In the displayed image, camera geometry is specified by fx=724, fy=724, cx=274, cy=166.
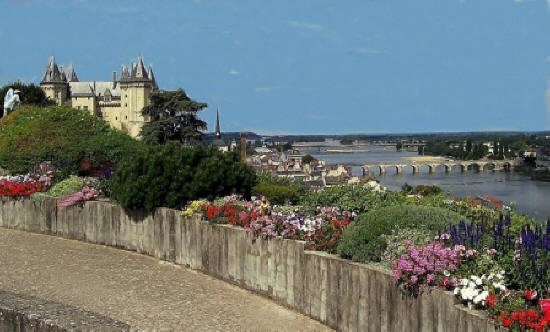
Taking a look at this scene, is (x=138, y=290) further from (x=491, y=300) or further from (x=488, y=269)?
(x=491, y=300)

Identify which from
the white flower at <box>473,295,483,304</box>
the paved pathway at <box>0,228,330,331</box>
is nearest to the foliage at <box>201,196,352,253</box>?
the paved pathway at <box>0,228,330,331</box>

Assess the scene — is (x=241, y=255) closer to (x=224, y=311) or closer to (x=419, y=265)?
(x=224, y=311)

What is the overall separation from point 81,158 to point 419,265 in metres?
11.6

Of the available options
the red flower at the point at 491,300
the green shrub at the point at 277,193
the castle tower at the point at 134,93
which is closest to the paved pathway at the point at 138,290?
the green shrub at the point at 277,193

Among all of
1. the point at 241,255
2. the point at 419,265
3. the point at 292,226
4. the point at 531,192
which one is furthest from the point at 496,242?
the point at 531,192

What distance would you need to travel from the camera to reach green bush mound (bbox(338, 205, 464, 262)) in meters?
8.00

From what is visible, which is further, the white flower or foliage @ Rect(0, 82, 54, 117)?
foliage @ Rect(0, 82, 54, 117)

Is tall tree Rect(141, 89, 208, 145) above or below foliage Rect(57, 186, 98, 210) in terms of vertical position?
above

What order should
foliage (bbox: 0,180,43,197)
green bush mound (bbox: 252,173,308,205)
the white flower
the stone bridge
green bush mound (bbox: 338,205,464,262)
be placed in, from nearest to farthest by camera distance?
1. the white flower
2. green bush mound (bbox: 338,205,464,262)
3. green bush mound (bbox: 252,173,308,205)
4. foliage (bbox: 0,180,43,197)
5. the stone bridge

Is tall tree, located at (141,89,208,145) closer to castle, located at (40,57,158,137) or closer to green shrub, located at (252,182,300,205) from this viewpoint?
green shrub, located at (252,182,300,205)

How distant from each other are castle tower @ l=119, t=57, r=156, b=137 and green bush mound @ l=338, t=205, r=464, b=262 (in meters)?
114

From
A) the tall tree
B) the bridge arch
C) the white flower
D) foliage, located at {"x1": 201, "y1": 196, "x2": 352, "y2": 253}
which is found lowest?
the bridge arch

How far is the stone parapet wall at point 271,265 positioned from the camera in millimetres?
6930

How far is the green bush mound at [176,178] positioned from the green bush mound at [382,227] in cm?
416
